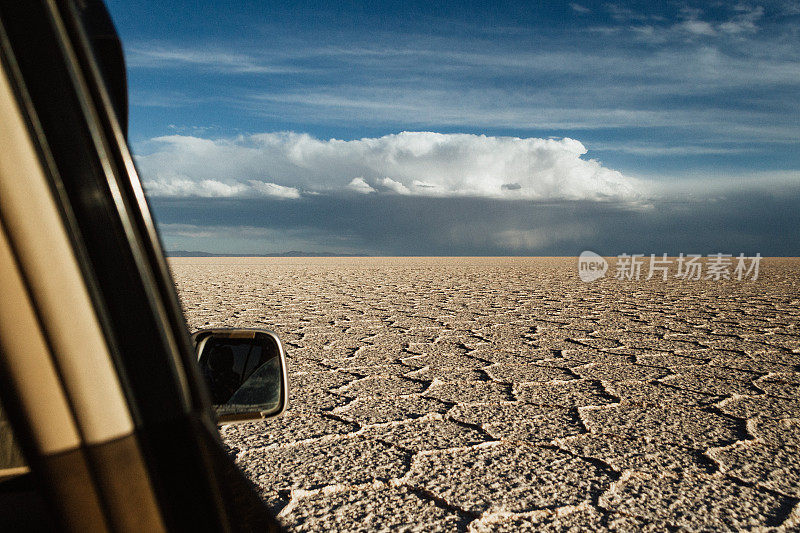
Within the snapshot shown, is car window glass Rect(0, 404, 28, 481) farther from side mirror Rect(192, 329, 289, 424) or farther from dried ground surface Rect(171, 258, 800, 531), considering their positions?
dried ground surface Rect(171, 258, 800, 531)

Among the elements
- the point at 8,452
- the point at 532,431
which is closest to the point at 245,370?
the point at 8,452

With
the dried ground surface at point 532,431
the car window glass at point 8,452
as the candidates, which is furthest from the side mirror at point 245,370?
the dried ground surface at point 532,431

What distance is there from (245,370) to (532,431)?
4.56 ft

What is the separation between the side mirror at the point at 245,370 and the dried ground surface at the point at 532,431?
0.68m

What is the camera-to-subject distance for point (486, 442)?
5.78ft

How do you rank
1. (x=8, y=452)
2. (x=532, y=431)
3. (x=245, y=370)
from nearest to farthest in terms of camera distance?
(x=8, y=452) < (x=245, y=370) < (x=532, y=431)

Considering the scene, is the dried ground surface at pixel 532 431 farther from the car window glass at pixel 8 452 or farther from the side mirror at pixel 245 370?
the car window glass at pixel 8 452

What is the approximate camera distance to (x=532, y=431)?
187cm

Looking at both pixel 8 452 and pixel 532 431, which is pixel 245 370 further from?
pixel 532 431

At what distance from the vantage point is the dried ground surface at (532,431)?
134 centimetres

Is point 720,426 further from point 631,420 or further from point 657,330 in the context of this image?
point 657,330

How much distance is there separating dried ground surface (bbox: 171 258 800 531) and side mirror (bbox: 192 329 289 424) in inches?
26.8

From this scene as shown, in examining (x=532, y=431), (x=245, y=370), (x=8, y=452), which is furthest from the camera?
(x=532, y=431)

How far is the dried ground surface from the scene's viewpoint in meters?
1.34
